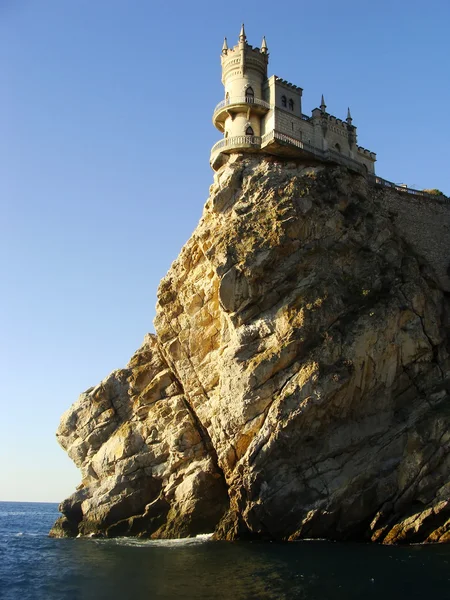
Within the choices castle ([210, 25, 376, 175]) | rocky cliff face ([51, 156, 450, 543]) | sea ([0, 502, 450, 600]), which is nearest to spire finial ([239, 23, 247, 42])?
castle ([210, 25, 376, 175])

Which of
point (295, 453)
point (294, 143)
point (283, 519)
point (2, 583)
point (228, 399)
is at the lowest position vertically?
point (2, 583)

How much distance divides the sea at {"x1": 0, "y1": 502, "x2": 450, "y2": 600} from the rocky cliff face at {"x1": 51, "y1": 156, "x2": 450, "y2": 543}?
2.48 meters

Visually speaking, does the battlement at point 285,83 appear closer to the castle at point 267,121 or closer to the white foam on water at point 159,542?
the castle at point 267,121

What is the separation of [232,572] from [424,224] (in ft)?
91.0

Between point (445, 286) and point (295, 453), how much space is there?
16.3 m

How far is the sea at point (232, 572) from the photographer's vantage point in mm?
22000

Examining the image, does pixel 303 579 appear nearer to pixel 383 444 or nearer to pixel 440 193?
pixel 383 444

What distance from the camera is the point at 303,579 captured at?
76.5 feet

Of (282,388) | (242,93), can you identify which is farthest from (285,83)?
(282,388)

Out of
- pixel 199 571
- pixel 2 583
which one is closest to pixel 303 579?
pixel 199 571

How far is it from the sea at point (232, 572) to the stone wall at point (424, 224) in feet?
66.4

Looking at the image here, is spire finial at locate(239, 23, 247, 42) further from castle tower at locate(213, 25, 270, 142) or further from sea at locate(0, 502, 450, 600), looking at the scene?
sea at locate(0, 502, 450, 600)

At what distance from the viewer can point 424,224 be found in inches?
1654

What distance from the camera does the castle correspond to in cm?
4081
